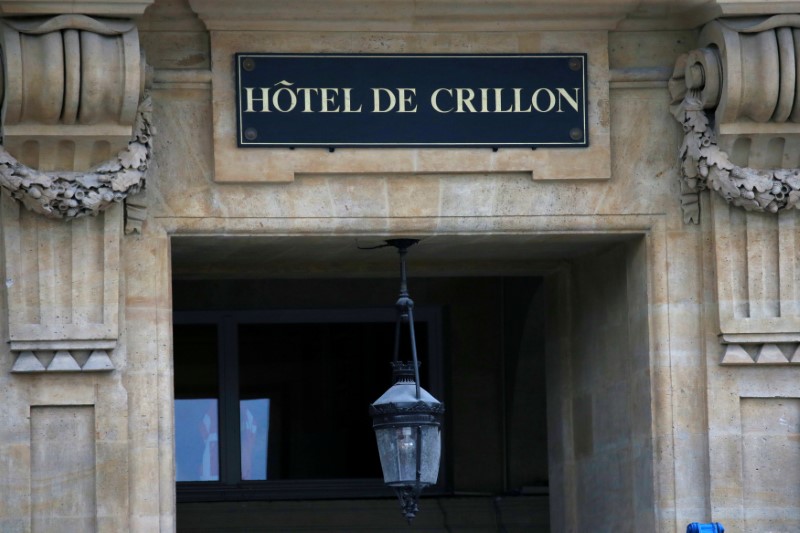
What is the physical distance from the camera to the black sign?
11.2m

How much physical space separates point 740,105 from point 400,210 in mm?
1741

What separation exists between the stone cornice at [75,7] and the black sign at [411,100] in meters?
0.65

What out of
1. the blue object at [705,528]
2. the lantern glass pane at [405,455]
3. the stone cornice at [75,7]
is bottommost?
the blue object at [705,528]

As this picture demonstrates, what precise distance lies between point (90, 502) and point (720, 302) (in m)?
3.22

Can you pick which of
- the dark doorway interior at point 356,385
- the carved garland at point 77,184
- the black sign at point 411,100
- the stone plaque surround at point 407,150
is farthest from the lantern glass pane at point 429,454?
the dark doorway interior at point 356,385

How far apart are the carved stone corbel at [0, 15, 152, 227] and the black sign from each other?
64 cm

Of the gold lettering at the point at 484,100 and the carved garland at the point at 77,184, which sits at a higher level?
the gold lettering at the point at 484,100

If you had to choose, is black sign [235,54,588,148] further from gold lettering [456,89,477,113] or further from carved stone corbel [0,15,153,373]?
carved stone corbel [0,15,153,373]

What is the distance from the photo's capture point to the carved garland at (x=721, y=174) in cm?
1115

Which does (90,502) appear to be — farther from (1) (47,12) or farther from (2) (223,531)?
(2) (223,531)

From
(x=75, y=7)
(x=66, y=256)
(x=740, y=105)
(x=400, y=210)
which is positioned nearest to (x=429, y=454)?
(x=400, y=210)

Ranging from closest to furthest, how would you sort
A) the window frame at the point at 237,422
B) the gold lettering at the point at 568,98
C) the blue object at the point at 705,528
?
Answer: the blue object at the point at 705,528
the gold lettering at the point at 568,98
the window frame at the point at 237,422

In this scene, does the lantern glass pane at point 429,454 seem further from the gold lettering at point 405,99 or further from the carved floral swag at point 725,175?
the carved floral swag at point 725,175

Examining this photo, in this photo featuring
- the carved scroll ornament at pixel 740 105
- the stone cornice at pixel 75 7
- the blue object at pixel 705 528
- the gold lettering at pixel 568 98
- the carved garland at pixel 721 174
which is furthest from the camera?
the gold lettering at pixel 568 98
